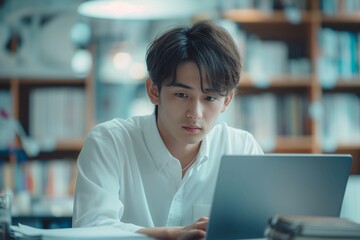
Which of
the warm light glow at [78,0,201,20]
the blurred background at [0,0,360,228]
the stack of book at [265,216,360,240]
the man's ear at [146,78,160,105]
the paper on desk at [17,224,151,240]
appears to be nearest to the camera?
the stack of book at [265,216,360,240]

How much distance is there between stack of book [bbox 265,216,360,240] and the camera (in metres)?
1.29

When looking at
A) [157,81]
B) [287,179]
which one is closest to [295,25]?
[157,81]

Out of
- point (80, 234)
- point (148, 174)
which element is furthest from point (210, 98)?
point (80, 234)

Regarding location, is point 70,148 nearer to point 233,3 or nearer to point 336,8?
point 233,3

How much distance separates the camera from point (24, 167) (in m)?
3.99

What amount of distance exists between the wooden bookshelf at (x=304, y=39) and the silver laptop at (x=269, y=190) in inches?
96.2

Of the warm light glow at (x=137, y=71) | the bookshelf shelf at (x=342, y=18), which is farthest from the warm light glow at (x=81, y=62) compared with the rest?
the bookshelf shelf at (x=342, y=18)

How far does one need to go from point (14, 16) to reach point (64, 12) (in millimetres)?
275

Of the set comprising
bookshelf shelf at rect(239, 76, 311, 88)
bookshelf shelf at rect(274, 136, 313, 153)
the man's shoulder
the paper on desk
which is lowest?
bookshelf shelf at rect(274, 136, 313, 153)

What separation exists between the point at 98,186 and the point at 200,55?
422 mm

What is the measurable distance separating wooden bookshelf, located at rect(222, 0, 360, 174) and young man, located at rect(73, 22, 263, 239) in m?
1.99

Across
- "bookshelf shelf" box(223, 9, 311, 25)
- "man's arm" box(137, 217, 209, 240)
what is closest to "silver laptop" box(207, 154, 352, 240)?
"man's arm" box(137, 217, 209, 240)

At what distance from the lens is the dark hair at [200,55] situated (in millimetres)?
1830

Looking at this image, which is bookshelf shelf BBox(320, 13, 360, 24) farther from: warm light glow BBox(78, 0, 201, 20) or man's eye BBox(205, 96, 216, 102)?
man's eye BBox(205, 96, 216, 102)
